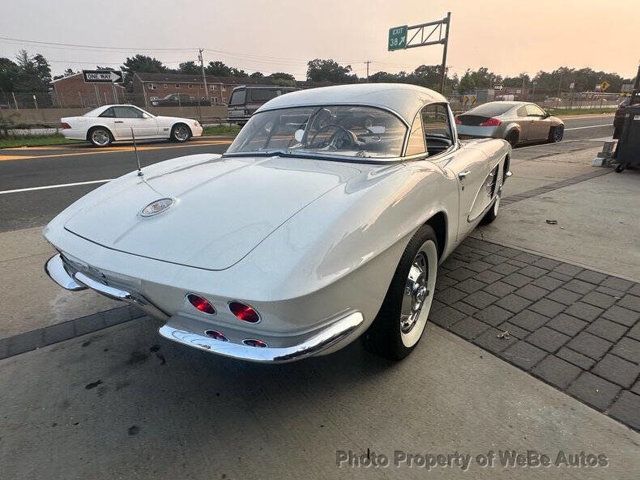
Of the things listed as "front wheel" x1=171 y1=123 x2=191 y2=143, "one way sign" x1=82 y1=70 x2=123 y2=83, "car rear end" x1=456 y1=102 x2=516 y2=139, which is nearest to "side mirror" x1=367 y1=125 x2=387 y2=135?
"car rear end" x1=456 y1=102 x2=516 y2=139

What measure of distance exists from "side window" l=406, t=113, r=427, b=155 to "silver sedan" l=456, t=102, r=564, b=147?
27.4 ft

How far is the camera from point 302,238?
5.23 ft

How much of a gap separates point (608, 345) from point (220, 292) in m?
2.33

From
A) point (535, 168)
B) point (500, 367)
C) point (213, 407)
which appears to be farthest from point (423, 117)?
point (535, 168)

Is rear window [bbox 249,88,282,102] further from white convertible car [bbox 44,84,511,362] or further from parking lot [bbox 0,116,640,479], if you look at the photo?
white convertible car [bbox 44,84,511,362]

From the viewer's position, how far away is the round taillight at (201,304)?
1.56m

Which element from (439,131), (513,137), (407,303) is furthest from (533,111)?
(407,303)

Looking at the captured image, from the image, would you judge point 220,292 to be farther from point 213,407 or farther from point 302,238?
point 213,407

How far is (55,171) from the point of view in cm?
821

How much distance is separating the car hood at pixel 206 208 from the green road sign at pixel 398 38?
73.6ft

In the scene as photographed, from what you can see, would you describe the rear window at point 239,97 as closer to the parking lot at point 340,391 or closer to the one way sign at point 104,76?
the one way sign at point 104,76

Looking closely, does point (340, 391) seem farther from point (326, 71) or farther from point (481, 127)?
point (326, 71)

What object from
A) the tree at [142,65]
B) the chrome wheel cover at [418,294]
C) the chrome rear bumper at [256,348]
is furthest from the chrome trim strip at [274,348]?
the tree at [142,65]

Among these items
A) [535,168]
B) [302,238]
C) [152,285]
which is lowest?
[535,168]
